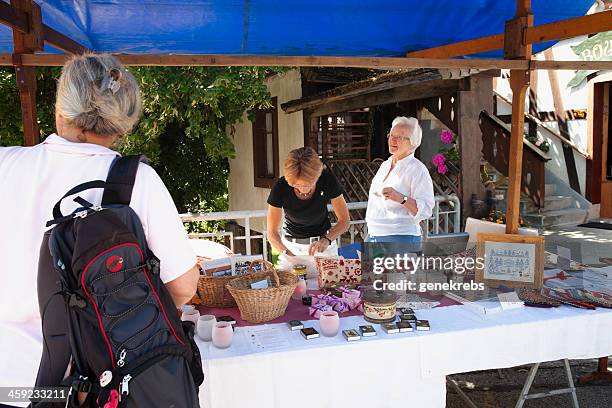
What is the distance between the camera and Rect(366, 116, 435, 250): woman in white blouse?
3.25 m

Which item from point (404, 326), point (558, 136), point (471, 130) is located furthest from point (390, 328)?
point (558, 136)

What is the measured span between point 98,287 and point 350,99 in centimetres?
760

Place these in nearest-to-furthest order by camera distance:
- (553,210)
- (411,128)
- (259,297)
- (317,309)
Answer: (259,297) → (317,309) → (411,128) → (553,210)

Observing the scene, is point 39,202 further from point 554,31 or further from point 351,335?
point 554,31

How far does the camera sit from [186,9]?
9.91 ft

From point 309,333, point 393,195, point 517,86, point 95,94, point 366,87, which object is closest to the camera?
point 95,94

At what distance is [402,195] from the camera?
10.6ft

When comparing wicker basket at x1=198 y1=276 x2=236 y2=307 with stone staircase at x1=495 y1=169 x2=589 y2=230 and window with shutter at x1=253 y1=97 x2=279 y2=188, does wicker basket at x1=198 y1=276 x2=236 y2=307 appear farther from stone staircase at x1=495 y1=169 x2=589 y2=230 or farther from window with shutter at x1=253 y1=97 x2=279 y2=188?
window with shutter at x1=253 y1=97 x2=279 y2=188

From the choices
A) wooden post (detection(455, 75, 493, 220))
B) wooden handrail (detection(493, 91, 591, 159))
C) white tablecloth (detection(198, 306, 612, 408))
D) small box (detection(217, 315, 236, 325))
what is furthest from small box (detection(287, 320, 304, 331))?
wooden handrail (detection(493, 91, 591, 159))

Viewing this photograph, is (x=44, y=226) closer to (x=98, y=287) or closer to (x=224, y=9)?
(x=98, y=287)

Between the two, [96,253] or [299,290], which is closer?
[96,253]

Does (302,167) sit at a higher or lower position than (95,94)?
lower

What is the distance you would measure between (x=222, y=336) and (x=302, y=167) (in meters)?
1.49

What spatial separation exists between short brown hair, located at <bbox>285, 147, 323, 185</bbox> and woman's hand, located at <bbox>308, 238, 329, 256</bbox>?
390 mm
